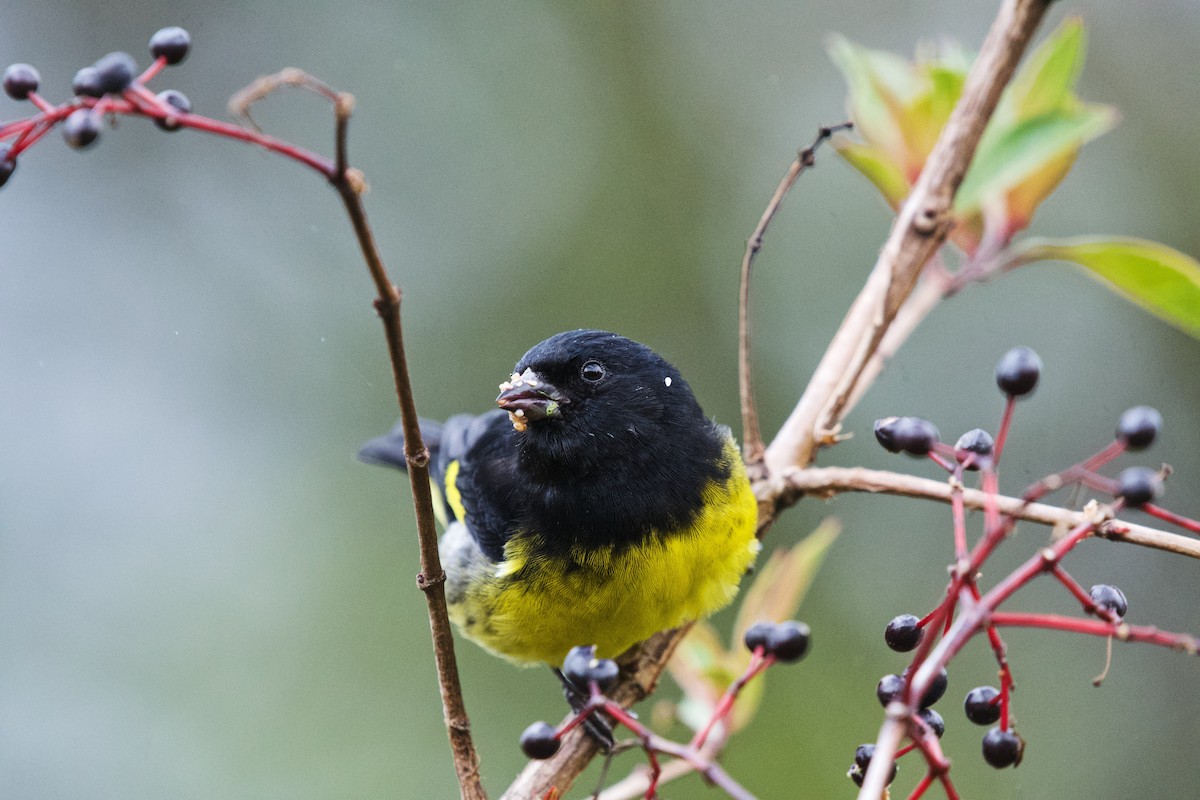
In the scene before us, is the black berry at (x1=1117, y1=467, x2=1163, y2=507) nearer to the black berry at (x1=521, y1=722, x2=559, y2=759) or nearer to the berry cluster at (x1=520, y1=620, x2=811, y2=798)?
the berry cluster at (x1=520, y1=620, x2=811, y2=798)

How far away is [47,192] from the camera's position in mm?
6539

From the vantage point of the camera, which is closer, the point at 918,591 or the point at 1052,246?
the point at 1052,246

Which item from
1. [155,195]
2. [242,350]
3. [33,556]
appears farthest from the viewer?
[155,195]

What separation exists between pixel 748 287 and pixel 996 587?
1.34 m

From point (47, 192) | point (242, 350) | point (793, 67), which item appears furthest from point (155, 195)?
point (793, 67)

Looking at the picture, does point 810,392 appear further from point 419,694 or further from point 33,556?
point 33,556

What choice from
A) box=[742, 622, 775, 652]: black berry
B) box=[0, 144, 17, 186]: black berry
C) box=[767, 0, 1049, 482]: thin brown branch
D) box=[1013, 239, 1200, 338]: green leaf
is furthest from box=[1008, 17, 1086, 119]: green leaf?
box=[0, 144, 17, 186]: black berry

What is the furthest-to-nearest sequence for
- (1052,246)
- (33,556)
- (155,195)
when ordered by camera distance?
1. (155,195)
2. (33,556)
3. (1052,246)

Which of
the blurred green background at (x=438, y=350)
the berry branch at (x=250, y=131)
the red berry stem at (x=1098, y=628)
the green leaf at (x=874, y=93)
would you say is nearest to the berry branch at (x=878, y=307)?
the green leaf at (x=874, y=93)

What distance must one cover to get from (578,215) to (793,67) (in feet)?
5.20

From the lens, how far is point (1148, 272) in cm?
208

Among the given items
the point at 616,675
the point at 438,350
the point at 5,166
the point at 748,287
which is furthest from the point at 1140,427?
the point at 438,350

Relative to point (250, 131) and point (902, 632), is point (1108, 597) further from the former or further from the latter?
point (250, 131)

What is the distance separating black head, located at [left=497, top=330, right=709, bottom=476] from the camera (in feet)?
8.61
